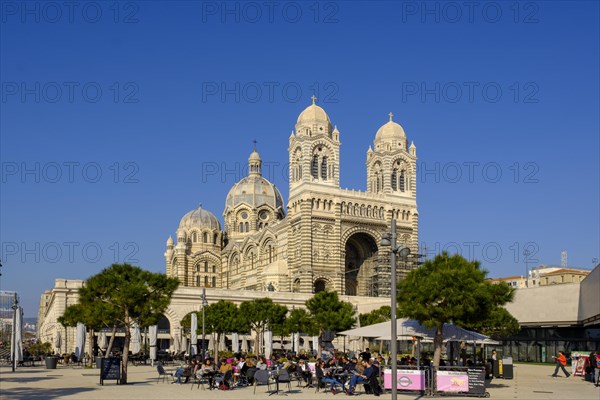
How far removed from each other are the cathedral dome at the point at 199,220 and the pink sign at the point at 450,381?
97581 millimetres

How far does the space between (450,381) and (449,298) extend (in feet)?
13.9

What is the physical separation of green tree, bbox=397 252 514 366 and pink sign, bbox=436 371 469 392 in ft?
10.9

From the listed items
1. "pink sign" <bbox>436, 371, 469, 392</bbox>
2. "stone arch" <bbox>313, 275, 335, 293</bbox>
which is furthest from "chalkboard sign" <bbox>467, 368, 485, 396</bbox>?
"stone arch" <bbox>313, 275, 335, 293</bbox>

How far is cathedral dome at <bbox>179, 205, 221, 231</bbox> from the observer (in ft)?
404

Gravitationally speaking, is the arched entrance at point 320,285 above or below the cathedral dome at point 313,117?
below

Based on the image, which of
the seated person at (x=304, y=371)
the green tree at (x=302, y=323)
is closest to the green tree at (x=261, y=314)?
the green tree at (x=302, y=323)

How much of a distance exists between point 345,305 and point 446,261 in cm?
2646

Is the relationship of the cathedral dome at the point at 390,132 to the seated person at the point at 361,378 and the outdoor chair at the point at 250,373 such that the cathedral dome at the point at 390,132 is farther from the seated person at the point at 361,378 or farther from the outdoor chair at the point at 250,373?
the seated person at the point at 361,378

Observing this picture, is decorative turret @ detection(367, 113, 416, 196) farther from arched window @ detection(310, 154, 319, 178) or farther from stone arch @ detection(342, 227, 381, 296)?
arched window @ detection(310, 154, 319, 178)

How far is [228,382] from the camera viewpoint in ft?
97.1

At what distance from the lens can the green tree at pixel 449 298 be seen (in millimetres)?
30500

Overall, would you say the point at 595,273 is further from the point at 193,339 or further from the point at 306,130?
the point at 306,130

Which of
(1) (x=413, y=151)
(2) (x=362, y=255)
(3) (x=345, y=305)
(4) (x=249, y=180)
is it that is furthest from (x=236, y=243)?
(3) (x=345, y=305)

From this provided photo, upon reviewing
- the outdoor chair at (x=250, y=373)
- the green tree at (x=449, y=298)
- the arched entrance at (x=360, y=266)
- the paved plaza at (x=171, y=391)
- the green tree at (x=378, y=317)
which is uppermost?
the arched entrance at (x=360, y=266)
